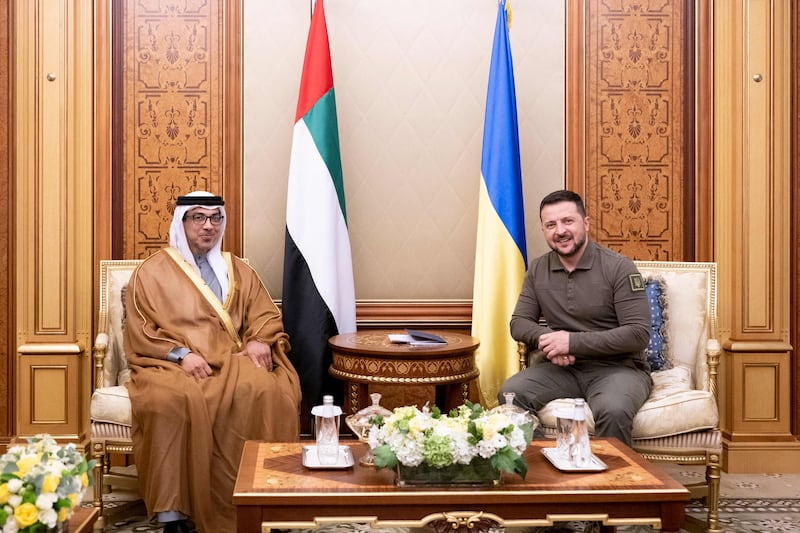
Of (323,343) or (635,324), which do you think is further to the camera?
(323,343)

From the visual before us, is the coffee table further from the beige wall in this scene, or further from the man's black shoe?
the beige wall

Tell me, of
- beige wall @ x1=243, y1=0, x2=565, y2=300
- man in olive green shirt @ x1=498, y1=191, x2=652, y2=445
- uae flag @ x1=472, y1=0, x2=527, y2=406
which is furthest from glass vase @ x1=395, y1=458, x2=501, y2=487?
beige wall @ x1=243, y1=0, x2=565, y2=300

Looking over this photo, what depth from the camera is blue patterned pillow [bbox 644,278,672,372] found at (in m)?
3.78

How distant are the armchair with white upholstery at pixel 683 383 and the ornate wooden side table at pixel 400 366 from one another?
1.13ft

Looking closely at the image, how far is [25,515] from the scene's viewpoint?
1.83m

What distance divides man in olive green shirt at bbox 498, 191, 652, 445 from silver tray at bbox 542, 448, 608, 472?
2.73 feet

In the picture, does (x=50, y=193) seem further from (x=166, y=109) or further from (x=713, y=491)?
(x=713, y=491)

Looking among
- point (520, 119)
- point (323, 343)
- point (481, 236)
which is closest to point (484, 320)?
point (481, 236)

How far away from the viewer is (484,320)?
4.09 metres

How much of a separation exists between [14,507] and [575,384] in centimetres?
242

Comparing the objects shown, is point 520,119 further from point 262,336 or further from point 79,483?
point 79,483

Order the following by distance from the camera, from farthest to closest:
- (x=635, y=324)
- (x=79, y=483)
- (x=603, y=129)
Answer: (x=603, y=129), (x=635, y=324), (x=79, y=483)

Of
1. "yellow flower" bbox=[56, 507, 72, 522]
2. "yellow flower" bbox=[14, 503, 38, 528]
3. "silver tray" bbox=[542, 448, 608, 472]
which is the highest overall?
"yellow flower" bbox=[14, 503, 38, 528]

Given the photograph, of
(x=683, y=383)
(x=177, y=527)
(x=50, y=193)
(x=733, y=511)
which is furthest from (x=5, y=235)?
(x=733, y=511)
